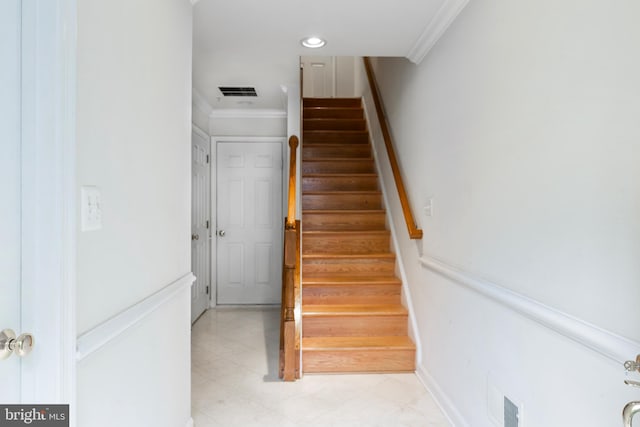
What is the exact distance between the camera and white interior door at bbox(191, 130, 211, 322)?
12.3 ft

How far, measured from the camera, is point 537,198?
4.23ft

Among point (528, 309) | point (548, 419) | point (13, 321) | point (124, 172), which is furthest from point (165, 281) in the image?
point (548, 419)

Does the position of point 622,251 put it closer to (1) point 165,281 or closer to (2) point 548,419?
(2) point 548,419

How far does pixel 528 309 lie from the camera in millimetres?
1302

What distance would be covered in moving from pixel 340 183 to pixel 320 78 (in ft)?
9.06

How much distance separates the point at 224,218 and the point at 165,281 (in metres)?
2.87

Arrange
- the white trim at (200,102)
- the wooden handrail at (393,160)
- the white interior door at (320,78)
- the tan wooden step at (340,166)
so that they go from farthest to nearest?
1. the white interior door at (320,78)
2. the tan wooden step at (340,166)
3. the white trim at (200,102)
4. the wooden handrail at (393,160)

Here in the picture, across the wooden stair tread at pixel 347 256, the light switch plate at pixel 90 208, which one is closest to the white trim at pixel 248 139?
the wooden stair tread at pixel 347 256

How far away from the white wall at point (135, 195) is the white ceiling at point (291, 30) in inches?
15.1

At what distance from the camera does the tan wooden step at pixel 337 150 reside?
4.30 metres

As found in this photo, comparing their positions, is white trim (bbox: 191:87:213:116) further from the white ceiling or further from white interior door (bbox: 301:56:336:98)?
white interior door (bbox: 301:56:336:98)

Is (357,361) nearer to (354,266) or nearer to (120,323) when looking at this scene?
(354,266)

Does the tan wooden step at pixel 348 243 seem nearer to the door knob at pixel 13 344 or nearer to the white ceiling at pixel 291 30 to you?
the white ceiling at pixel 291 30

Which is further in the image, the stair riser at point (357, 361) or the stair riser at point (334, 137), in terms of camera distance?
the stair riser at point (334, 137)
